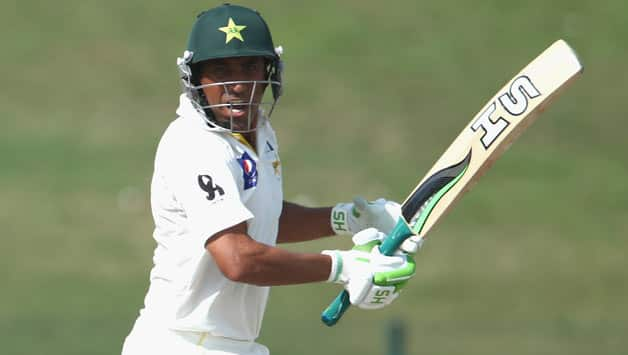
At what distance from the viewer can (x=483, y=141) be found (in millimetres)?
4797

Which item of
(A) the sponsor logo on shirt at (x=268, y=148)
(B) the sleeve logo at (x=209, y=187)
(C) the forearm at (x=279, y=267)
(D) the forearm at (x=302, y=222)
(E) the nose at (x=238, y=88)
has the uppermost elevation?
(E) the nose at (x=238, y=88)

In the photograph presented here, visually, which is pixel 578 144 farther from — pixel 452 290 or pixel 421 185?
pixel 421 185

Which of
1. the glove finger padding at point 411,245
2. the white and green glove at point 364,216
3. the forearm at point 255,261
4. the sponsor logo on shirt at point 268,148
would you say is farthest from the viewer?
the white and green glove at point 364,216

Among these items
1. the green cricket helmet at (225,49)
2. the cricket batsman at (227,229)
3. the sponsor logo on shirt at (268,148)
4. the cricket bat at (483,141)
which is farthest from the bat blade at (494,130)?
the green cricket helmet at (225,49)

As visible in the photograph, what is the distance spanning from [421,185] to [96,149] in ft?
31.6

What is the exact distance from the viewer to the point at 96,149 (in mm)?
14227

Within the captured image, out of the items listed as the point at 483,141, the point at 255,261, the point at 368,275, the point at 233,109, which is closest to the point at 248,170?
the point at 233,109

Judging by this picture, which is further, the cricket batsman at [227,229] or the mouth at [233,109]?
the mouth at [233,109]

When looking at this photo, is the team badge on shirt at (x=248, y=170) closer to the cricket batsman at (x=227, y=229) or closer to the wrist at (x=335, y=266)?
the cricket batsman at (x=227, y=229)

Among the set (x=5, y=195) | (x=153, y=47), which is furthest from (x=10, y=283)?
(x=153, y=47)

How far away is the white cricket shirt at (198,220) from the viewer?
441 cm

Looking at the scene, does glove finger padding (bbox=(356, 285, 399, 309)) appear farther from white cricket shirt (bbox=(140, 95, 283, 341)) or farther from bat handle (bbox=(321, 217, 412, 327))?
white cricket shirt (bbox=(140, 95, 283, 341))

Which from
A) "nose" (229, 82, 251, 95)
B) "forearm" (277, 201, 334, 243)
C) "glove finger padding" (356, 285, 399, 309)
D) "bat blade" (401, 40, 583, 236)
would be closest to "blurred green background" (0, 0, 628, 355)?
"forearm" (277, 201, 334, 243)

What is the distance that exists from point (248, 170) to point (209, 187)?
0.22 metres
